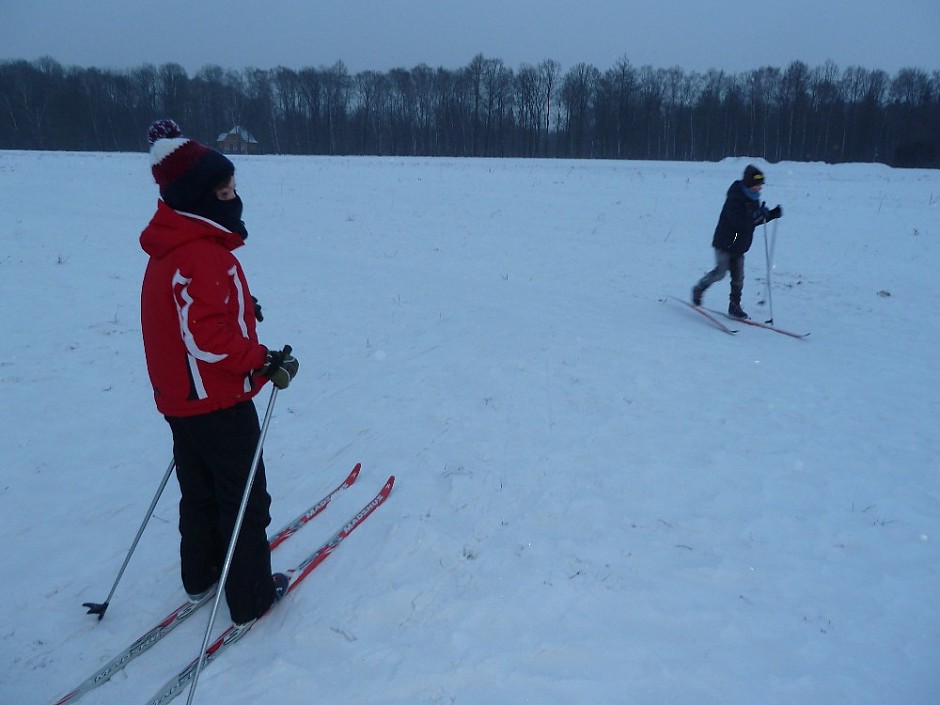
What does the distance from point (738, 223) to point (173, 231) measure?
7.82 m

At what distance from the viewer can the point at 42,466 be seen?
4.52 m

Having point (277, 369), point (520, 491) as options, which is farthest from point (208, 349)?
point (520, 491)

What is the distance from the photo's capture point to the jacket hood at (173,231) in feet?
8.18

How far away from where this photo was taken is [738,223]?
325 inches

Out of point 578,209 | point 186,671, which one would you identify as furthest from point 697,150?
point 186,671

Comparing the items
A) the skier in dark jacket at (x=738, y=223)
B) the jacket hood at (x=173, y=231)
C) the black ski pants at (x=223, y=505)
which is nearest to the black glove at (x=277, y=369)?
the black ski pants at (x=223, y=505)

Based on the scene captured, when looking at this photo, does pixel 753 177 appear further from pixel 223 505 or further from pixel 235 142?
pixel 235 142

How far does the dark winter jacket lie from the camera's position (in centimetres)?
821

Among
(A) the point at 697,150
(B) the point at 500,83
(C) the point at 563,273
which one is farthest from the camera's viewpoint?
(B) the point at 500,83

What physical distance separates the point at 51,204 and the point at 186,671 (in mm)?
17320

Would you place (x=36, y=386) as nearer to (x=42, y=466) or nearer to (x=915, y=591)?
(x=42, y=466)

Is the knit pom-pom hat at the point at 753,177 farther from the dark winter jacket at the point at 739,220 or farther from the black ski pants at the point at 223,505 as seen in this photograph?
the black ski pants at the point at 223,505

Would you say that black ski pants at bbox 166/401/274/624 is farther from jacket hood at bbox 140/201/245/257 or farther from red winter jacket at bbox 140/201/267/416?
jacket hood at bbox 140/201/245/257

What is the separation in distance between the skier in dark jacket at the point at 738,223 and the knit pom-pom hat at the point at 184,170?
7501 mm
